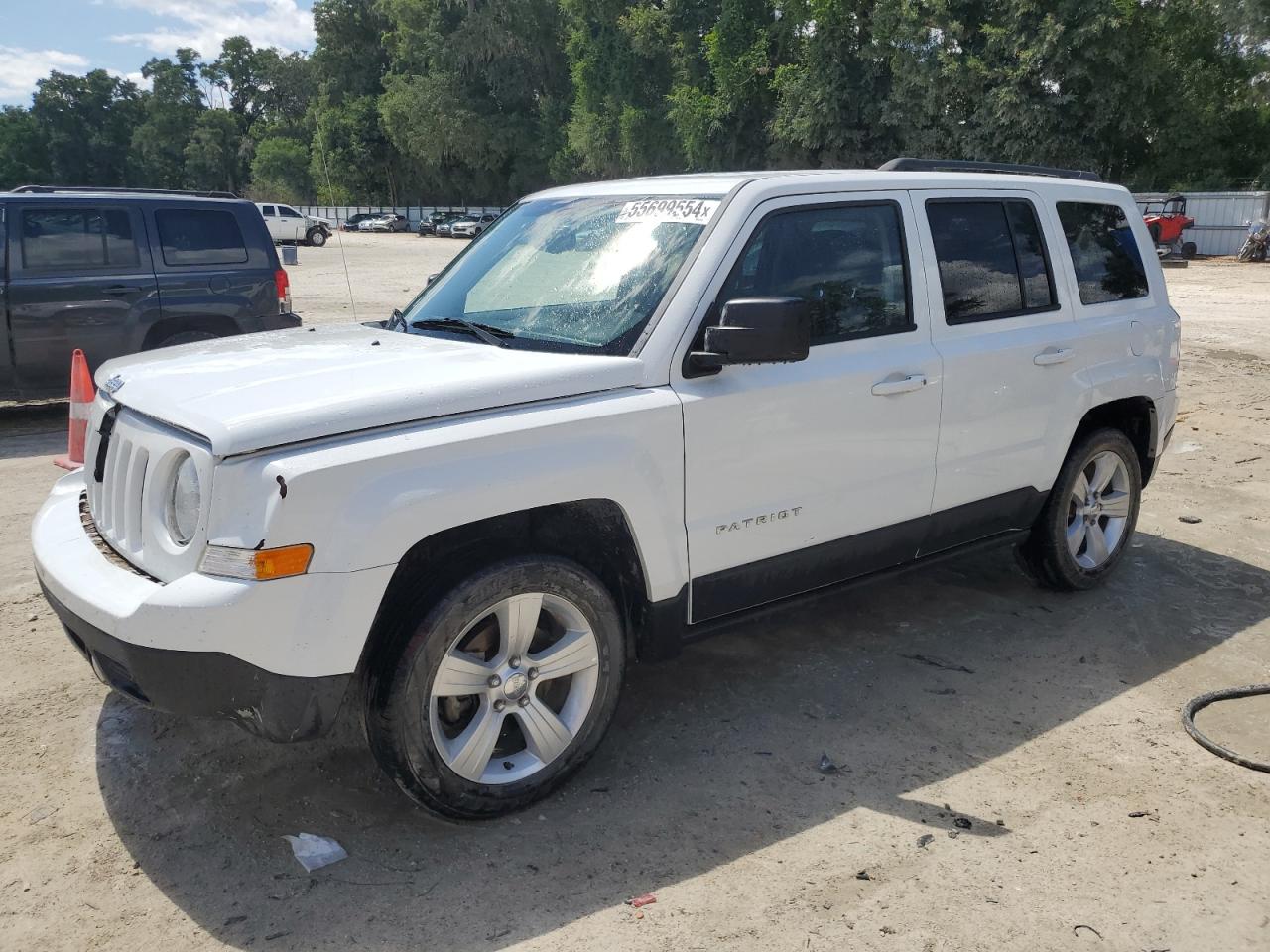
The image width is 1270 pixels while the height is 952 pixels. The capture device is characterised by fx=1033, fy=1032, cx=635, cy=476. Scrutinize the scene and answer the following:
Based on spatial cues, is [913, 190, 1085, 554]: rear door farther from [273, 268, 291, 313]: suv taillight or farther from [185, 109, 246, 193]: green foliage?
[185, 109, 246, 193]: green foliage

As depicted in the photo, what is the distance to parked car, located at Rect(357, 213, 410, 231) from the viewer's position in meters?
70.0

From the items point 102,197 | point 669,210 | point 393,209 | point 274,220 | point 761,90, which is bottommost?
point 669,210

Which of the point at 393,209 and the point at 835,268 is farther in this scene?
the point at 393,209

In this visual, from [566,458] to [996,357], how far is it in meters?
2.14

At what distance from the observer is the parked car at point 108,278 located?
8.45 m

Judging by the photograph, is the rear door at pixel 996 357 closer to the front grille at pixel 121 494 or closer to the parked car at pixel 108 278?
the front grille at pixel 121 494

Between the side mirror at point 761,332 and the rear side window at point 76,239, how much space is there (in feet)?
23.5

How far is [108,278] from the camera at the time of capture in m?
8.64

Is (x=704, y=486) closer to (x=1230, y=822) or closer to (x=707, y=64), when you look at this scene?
(x=1230, y=822)

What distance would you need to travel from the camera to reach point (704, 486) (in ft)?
11.4

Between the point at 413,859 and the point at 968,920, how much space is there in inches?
62.6

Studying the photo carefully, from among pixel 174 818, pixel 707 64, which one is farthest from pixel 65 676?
pixel 707 64

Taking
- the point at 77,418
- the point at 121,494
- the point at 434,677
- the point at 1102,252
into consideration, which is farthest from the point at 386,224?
the point at 434,677

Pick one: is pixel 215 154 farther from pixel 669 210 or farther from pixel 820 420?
pixel 820 420
